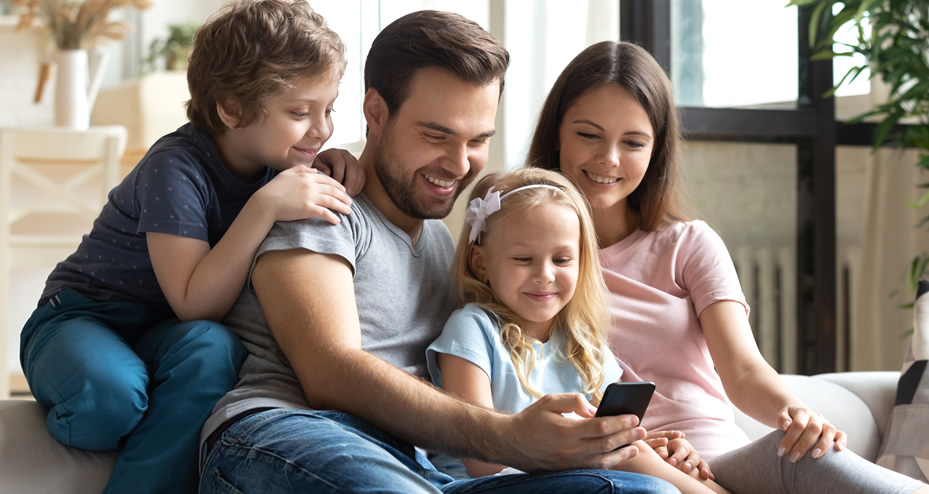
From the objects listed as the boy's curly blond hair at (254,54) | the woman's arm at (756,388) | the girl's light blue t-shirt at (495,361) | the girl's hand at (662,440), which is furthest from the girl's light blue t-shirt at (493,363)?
the boy's curly blond hair at (254,54)

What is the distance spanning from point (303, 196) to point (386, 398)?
1.12 feet

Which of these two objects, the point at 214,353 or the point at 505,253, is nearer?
the point at 214,353

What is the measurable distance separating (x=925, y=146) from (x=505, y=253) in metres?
1.92

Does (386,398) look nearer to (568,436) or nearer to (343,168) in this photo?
(568,436)

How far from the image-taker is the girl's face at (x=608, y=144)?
182cm

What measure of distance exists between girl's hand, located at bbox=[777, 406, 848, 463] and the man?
0.29 metres

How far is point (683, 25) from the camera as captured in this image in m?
2.97

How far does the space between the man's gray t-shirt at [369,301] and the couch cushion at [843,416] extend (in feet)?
2.39

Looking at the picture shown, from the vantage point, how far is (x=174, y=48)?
5652 millimetres

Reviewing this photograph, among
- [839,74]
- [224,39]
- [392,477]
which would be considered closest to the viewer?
[392,477]

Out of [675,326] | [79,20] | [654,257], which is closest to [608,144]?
[654,257]

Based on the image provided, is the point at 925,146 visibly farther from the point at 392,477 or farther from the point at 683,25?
the point at 392,477

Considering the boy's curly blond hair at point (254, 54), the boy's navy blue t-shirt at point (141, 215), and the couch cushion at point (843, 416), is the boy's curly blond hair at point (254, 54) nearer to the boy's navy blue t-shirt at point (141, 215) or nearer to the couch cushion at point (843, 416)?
the boy's navy blue t-shirt at point (141, 215)

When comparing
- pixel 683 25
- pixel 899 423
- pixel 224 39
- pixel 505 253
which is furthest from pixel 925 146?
pixel 224 39
